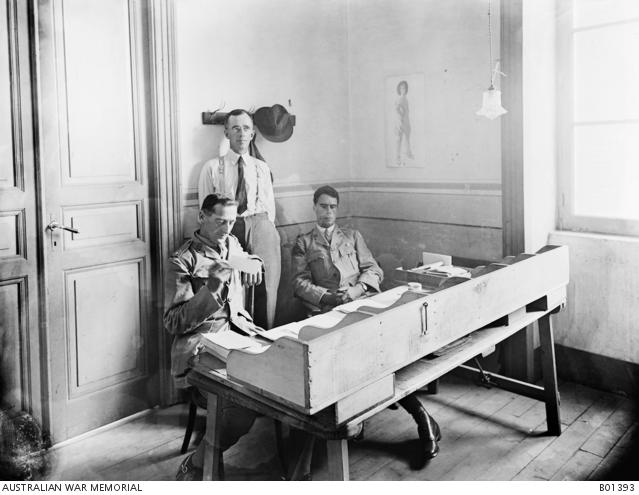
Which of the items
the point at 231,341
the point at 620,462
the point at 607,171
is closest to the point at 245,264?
the point at 231,341

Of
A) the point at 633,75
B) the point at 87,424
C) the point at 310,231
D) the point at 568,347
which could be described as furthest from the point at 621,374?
the point at 87,424

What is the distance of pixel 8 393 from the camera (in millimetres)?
2314

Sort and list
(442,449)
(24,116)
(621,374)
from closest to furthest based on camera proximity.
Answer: (24,116), (442,449), (621,374)

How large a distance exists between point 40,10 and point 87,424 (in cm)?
173

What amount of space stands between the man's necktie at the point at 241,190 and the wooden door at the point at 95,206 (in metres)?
0.44

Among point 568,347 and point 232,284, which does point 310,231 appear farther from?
point 568,347

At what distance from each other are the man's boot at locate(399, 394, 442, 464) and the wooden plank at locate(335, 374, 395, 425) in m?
0.84

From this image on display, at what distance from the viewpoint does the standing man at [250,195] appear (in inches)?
112

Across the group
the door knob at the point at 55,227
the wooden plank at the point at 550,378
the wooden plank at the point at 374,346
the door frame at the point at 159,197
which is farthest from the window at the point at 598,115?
the door knob at the point at 55,227

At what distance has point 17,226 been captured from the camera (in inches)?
89.8

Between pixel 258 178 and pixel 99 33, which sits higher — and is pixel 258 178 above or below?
below

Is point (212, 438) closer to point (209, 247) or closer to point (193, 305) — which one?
point (193, 305)

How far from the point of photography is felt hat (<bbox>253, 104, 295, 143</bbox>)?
2.98 metres

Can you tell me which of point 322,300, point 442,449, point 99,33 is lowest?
point 442,449
